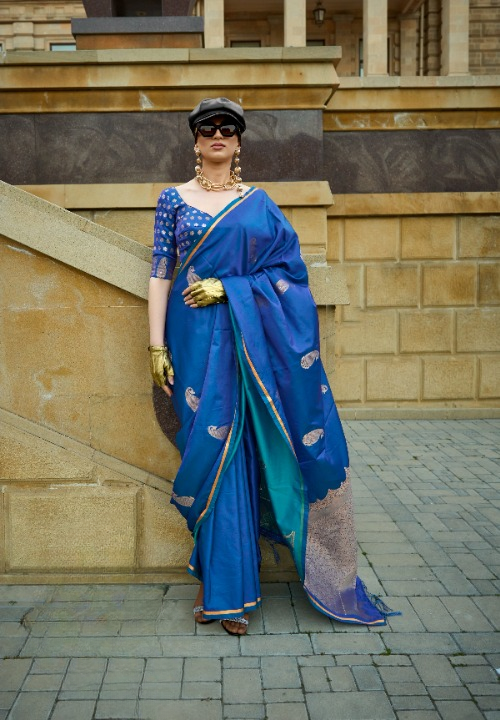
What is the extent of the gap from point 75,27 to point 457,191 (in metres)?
4.53

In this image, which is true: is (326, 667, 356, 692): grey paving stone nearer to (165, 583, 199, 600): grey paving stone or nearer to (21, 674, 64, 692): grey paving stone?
(165, 583, 199, 600): grey paving stone

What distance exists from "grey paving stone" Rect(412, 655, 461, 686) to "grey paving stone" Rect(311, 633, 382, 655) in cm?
18

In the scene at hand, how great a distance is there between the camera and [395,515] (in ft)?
16.2

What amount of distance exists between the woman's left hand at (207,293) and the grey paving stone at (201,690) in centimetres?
153

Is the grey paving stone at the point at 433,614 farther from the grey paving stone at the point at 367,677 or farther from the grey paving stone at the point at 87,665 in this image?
the grey paving stone at the point at 87,665

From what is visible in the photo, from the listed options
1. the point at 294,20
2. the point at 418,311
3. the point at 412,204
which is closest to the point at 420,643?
the point at 418,311

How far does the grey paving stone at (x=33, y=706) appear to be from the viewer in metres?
2.54

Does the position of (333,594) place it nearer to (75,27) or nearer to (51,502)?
(51,502)

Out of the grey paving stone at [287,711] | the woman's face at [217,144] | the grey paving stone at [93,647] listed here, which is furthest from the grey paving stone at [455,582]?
the woman's face at [217,144]

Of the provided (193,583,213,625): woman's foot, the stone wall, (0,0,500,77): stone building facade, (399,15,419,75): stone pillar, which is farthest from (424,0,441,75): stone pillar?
(193,583,213,625): woman's foot

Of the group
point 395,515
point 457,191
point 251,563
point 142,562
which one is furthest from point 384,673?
point 457,191

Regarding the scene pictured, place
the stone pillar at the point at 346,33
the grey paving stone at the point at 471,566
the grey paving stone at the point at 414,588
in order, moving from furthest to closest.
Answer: the stone pillar at the point at 346,33 → the grey paving stone at the point at 471,566 → the grey paving stone at the point at 414,588

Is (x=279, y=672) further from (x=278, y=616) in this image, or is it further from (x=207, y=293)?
(x=207, y=293)

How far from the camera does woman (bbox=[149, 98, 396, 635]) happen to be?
307 cm
